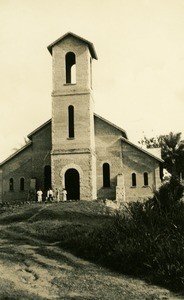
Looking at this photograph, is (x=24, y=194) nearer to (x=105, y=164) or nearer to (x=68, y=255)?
(x=105, y=164)

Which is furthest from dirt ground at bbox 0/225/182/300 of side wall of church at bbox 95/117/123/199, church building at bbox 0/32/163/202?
side wall of church at bbox 95/117/123/199

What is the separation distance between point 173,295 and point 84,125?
21.9m

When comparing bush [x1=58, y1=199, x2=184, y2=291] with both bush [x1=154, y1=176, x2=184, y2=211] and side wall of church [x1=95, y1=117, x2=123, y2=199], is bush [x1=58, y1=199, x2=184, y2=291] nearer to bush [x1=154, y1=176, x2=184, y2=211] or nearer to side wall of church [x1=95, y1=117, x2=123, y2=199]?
bush [x1=154, y1=176, x2=184, y2=211]

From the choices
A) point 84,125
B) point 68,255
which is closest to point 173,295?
point 68,255

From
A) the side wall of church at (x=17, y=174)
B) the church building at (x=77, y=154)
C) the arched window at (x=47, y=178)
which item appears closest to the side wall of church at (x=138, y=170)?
the church building at (x=77, y=154)

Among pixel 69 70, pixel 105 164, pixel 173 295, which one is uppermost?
pixel 69 70

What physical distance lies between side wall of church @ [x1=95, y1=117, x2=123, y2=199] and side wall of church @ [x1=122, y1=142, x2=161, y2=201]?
0.61 m

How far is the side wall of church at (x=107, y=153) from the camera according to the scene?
31234 millimetres

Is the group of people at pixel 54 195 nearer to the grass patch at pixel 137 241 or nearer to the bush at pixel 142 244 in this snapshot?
the grass patch at pixel 137 241

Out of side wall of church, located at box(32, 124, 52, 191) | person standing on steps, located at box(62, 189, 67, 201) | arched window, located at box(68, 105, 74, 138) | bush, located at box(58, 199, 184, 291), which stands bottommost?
bush, located at box(58, 199, 184, 291)

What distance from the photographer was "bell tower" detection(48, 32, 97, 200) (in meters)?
29.4

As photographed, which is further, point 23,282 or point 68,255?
point 68,255

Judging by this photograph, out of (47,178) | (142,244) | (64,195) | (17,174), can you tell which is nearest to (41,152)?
(47,178)

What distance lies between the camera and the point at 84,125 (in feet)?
98.3
